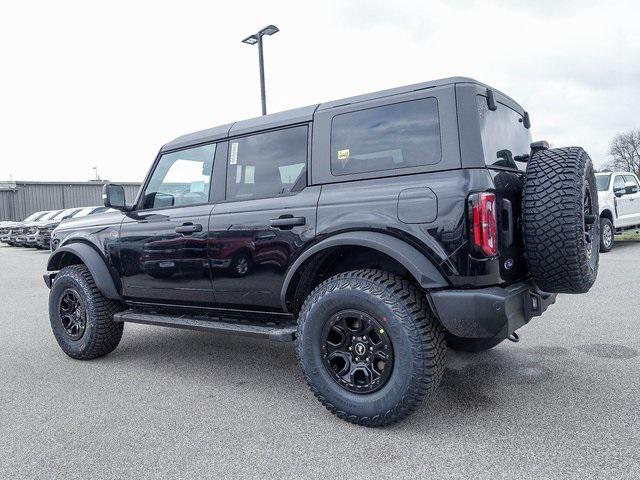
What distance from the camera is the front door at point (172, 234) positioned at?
12.6ft

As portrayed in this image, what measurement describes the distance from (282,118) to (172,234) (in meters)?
1.23

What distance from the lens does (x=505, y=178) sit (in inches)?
117

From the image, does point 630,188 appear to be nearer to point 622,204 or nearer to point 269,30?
point 622,204

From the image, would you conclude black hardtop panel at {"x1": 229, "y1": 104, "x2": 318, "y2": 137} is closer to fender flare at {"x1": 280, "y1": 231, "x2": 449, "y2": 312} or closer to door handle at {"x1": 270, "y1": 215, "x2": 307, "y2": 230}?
door handle at {"x1": 270, "y1": 215, "x2": 307, "y2": 230}

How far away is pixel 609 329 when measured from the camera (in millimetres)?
4863

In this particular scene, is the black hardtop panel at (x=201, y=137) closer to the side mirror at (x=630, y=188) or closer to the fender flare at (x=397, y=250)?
the fender flare at (x=397, y=250)

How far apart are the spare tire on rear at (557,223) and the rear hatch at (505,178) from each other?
0.27 ft

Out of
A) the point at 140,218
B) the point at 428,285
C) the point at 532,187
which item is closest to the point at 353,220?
the point at 428,285

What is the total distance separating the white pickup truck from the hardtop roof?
9012mm

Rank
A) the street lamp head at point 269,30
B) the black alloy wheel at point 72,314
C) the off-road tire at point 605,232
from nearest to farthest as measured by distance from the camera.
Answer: the black alloy wheel at point 72,314 < the off-road tire at point 605,232 < the street lamp head at point 269,30

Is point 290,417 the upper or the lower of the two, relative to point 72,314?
lower

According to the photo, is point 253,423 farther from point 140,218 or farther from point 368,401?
point 140,218

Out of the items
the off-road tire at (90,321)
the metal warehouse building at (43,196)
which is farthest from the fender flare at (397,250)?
the metal warehouse building at (43,196)

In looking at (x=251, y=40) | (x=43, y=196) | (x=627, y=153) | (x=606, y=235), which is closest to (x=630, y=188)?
(x=606, y=235)
